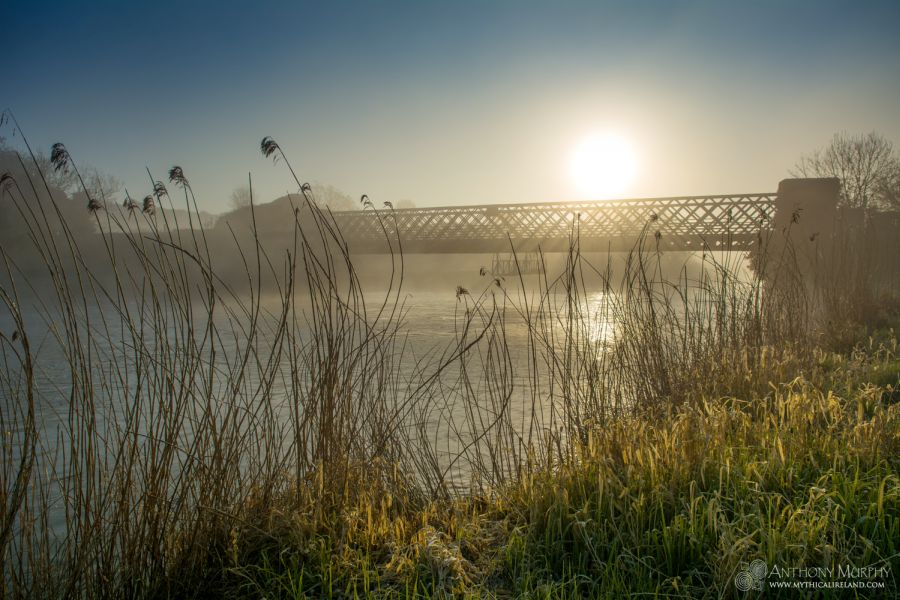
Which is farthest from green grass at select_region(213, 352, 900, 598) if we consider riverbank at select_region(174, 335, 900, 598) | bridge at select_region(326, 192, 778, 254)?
bridge at select_region(326, 192, 778, 254)

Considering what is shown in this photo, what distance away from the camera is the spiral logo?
1.90m

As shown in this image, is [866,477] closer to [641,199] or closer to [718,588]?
[718,588]

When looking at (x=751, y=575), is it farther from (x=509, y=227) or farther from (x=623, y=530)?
(x=509, y=227)

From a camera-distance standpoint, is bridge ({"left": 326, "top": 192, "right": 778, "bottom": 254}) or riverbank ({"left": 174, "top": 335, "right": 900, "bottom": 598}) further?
bridge ({"left": 326, "top": 192, "right": 778, "bottom": 254})

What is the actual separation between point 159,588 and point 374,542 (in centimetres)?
77

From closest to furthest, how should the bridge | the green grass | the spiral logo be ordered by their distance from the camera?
the spiral logo < the green grass < the bridge

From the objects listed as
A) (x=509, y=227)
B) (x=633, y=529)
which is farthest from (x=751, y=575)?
(x=509, y=227)

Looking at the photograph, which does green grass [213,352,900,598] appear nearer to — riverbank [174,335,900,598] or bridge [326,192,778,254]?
riverbank [174,335,900,598]

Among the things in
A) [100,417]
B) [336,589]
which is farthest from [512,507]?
[100,417]

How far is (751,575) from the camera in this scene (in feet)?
6.30

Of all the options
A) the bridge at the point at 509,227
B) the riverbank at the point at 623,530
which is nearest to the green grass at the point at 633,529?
the riverbank at the point at 623,530

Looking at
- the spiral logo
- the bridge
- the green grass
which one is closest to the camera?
the spiral logo

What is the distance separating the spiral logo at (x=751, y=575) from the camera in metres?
1.90

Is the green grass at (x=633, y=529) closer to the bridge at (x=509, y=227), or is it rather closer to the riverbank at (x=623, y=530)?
the riverbank at (x=623, y=530)
